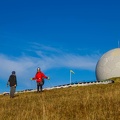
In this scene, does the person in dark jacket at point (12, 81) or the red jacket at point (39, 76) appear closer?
the person in dark jacket at point (12, 81)

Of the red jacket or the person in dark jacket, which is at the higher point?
the red jacket

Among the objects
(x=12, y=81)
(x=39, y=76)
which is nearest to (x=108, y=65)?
(x=39, y=76)

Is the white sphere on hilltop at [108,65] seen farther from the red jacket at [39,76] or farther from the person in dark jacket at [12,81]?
the person in dark jacket at [12,81]

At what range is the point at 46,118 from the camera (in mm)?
10539

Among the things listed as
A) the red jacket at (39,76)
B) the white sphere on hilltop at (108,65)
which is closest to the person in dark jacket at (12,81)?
the red jacket at (39,76)

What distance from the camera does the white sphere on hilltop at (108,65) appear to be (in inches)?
2648

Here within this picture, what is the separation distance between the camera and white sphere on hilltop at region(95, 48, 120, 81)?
67.2 m

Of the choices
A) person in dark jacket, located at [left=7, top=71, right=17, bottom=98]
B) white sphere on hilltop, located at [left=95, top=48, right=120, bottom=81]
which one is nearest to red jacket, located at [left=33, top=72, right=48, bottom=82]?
person in dark jacket, located at [left=7, top=71, right=17, bottom=98]

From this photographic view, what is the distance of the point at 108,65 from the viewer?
6850 centimetres

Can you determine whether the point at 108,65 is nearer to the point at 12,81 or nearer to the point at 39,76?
the point at 39,76

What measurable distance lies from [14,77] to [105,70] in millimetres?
41847

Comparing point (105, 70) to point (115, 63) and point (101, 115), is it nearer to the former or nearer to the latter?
point (115, 63)

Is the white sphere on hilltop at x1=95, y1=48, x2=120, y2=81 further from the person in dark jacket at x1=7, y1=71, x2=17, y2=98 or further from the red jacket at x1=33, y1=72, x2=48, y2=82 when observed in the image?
the person in dark jacket at x1=7, y1=71, x2=17, y2=98

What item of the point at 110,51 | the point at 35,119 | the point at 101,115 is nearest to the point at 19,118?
the point at 35,119
